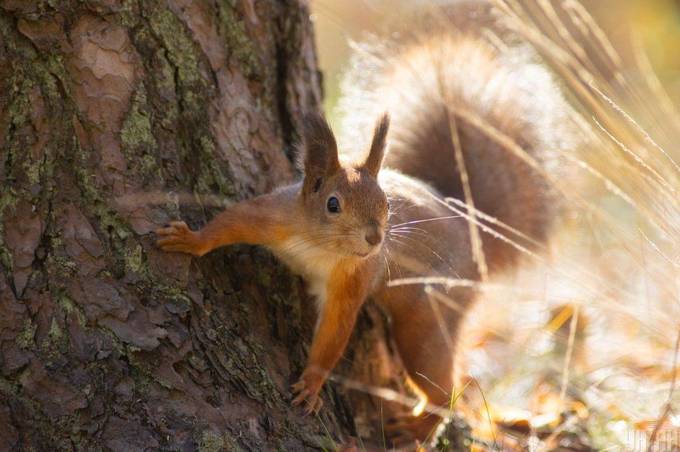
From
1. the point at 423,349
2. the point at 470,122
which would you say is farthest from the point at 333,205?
the point at 470,122

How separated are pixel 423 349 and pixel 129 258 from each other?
102 centimetres

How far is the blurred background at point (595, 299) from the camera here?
1.94 meters

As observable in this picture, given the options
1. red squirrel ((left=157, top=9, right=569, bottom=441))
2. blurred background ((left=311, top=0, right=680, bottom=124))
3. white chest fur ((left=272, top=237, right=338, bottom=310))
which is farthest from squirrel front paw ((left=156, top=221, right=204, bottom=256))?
blurred background ((left=311, top=0, right=680, bottom=124))

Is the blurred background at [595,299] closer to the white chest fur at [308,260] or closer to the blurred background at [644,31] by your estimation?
the white chest fur at [308,260]

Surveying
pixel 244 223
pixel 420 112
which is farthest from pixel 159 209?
pixel 420 112

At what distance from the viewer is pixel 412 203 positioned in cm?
243

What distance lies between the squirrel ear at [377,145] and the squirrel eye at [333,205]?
146 mm

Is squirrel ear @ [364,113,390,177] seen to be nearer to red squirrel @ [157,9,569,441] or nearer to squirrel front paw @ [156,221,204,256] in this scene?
red squirrel @ [157,9,569,441]

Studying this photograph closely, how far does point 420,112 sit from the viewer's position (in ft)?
9.34

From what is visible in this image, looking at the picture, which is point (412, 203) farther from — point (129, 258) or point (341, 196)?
point (129, 258)

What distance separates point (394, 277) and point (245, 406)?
764 millimetres

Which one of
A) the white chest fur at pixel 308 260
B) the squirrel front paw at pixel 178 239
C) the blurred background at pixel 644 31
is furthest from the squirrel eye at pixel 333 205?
the blurred background at pixel 644 31

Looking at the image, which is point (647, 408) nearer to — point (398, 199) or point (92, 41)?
point (398, 199)

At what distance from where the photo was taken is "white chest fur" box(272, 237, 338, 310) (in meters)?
2.20
